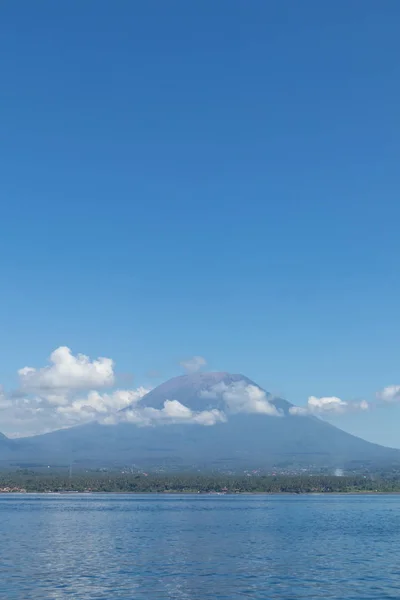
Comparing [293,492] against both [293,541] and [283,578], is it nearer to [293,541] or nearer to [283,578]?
[293,541]

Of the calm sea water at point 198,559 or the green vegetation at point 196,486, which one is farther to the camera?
the green vegetation at point 196,486

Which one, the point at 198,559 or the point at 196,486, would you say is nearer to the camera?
the point at 198,559

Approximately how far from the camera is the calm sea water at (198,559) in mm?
32531

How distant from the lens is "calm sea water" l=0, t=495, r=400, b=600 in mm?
32531

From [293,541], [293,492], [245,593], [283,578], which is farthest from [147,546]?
[293,492]

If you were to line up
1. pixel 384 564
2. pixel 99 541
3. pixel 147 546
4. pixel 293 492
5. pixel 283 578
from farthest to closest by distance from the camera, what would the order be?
pixel 293 492, pixel 99 541, pixel 147 546, pixel 384 564, pixel 283 578

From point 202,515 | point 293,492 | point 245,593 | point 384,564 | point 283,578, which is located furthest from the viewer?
point 293,492

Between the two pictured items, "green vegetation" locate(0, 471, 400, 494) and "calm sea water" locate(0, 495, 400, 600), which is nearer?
"calm sea water" locate(0, 495, 400, 600)

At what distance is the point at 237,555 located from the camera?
44.3m

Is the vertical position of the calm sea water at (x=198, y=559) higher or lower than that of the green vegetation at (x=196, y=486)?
lower

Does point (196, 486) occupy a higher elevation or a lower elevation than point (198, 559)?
higher

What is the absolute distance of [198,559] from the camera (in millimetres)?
42062

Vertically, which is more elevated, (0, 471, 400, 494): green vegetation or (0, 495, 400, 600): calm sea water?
(0, 471, 400, 494): green vegetation

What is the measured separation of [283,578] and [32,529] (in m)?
33.3
